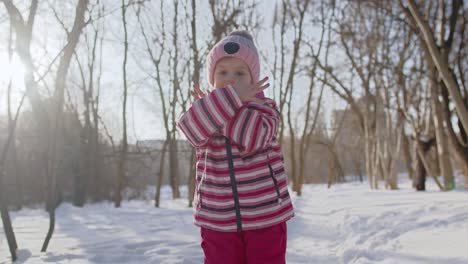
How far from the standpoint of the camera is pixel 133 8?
36.4ft

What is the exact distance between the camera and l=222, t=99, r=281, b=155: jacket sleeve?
138 cm

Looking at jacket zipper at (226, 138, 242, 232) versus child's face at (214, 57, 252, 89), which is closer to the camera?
jacket zipper at (226, 138, 242, 232)

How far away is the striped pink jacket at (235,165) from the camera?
1391 millimetres

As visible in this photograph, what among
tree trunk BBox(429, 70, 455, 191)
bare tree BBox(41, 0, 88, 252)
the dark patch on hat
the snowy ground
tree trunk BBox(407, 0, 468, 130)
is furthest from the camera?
tree trunk BBox(429, 70, 455, 191)

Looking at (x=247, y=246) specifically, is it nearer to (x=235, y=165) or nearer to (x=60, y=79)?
(x=235, y=165)

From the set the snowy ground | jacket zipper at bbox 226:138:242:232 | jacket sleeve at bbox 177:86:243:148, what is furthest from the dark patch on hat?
the snowy ground

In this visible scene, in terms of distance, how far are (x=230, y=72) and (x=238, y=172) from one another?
45 centimetres

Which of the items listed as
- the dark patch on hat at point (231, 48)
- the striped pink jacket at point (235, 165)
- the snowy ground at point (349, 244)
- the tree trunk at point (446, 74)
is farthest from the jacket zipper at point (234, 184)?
the tree trunk at point (446, 74)

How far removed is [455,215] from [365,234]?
0.89m

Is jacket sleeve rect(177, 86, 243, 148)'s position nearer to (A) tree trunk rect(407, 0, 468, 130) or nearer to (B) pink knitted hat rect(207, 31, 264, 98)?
(B) pink knitted hat rect(207, 31, 264, 98)

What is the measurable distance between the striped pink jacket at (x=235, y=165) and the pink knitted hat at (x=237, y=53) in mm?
188

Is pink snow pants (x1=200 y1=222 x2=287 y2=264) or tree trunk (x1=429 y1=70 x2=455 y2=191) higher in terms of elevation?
tree trunk (x1=429 y1=70 x2=455 y2=191)

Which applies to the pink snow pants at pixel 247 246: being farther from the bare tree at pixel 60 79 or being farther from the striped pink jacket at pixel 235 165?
the bare tree at pixel 60 79

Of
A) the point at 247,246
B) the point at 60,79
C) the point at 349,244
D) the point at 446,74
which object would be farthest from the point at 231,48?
the point at 446,74
